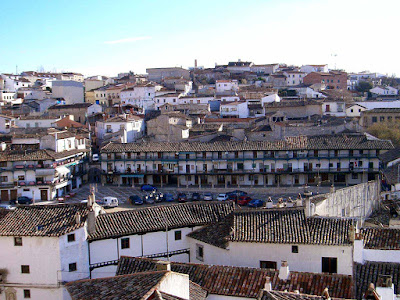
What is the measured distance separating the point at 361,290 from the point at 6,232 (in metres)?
18.4

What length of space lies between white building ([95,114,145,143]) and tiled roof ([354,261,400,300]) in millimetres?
43873

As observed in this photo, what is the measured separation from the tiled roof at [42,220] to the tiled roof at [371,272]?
14353 millimetres

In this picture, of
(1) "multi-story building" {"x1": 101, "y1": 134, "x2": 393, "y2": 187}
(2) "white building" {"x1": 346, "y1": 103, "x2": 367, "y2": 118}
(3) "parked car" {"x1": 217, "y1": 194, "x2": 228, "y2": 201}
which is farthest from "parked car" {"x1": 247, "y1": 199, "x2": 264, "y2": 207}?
(2) "white building" {"x1": 346, "y1": 103, "x2": 367, "y2": 118}

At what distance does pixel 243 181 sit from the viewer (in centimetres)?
5325

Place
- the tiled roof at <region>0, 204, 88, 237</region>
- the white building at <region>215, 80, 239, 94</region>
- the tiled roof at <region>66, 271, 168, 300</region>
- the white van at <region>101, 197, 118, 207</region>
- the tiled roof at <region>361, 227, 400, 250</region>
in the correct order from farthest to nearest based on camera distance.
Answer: the white building at <region>215, 80, 239, 94</region>, the white van at <region>101, 197, 118, 207</region>, the tiled roof at <region>0, 204, 88, 237</region>, the tiled roof at <region>361, 227, 400, 250</region>, the tiled roof at <region>66, 271, 168, 300</region>

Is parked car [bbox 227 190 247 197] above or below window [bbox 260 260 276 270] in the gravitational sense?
below

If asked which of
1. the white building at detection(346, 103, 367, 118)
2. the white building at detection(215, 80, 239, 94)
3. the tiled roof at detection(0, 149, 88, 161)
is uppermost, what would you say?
the white building at detection(215, 80, 239, 94)

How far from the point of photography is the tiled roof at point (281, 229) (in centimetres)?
2411

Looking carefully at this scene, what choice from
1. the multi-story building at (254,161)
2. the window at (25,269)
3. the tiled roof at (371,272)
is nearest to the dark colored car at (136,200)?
the multi-story building at (254,161)

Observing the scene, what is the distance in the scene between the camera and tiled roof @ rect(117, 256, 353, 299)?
65.5 feet

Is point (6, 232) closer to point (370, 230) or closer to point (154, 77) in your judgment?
point (370, 230)

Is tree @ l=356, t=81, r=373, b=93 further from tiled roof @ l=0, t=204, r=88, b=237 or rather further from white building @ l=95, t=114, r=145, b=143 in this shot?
tiled roof @ l=0, t=204, r=88, b=237

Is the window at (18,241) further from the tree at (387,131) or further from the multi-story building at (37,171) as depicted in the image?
the tree at (387,131)

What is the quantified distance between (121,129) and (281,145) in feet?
70.9
